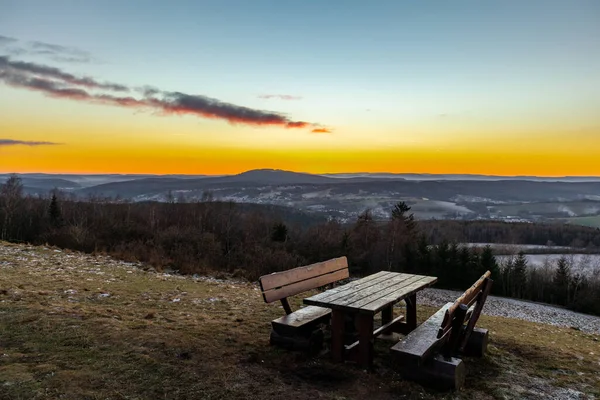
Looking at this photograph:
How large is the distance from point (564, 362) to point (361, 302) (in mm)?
3894

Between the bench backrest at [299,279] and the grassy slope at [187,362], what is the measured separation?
893 mm

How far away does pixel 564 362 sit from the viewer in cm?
624

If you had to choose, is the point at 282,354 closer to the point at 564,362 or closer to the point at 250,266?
the point at 564,362

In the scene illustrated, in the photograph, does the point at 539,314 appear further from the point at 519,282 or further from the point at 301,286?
the point at 301,286

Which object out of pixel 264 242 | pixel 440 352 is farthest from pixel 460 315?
pixel 264 242

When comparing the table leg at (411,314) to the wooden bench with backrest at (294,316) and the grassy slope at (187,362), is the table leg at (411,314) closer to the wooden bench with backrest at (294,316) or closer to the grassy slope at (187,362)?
the grassy slope at (187,362)

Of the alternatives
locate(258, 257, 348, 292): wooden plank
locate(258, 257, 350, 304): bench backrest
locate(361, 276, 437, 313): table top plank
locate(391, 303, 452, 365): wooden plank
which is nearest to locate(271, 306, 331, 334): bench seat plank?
locate(258, 257, 350, 304): bench backrest

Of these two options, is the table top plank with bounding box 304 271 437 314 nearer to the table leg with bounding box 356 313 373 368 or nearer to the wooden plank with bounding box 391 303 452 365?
the table leg with bounding box 356 313 373 368

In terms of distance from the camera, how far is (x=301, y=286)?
6.05m

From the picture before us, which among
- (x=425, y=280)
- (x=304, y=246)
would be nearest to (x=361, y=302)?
(x=425, y=280)

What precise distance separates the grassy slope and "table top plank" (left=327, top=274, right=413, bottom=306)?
893mm

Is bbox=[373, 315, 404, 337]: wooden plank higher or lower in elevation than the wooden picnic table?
lower

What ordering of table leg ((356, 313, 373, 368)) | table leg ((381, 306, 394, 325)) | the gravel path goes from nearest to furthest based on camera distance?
table leg ((356, 313, 373, 368)) < table leg ((381, 306, 394, 325)) < the gravel path

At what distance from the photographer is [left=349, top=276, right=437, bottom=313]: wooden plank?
486cm
